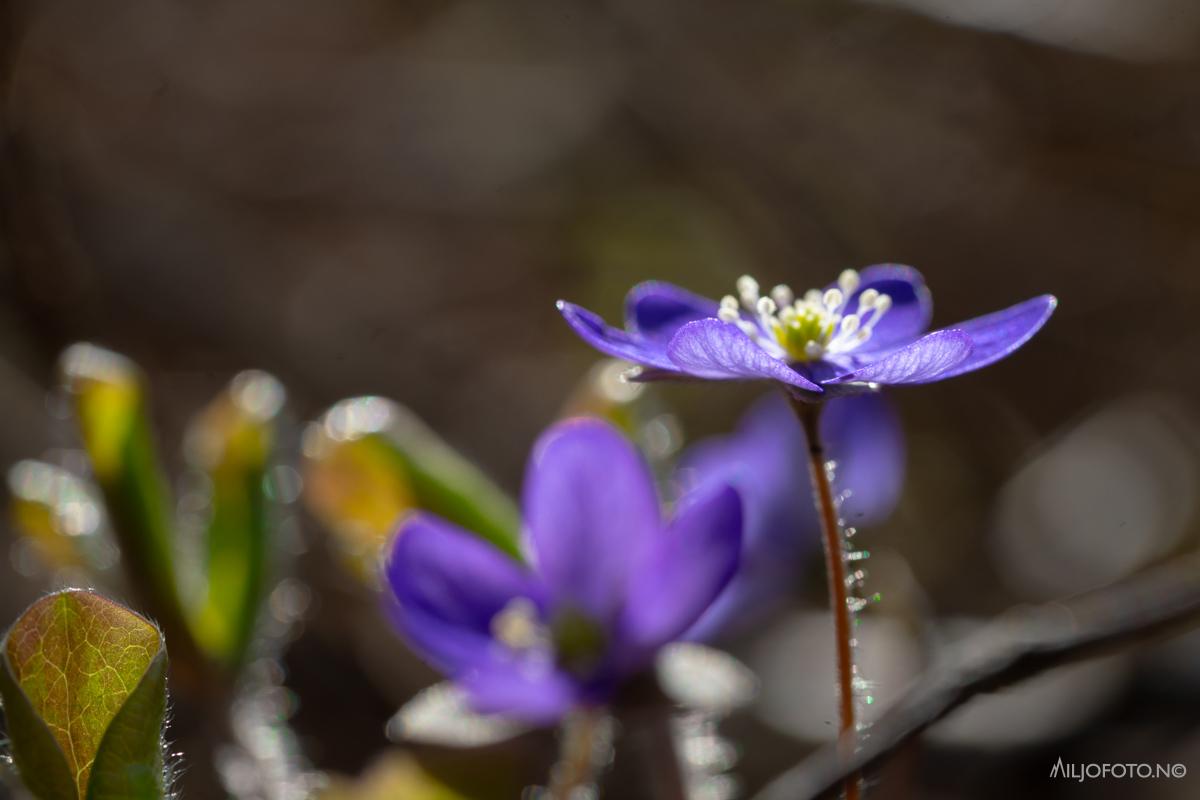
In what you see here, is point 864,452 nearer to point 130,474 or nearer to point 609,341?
point 609,341

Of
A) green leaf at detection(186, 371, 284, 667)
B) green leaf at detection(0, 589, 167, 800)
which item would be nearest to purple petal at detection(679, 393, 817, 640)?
green leaf at detection(186, 371, 284, 667)

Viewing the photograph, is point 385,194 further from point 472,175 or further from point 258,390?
point 258,390

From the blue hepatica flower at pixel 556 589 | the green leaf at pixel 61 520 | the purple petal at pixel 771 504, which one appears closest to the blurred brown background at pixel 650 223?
the purple petal at pixel 771 504

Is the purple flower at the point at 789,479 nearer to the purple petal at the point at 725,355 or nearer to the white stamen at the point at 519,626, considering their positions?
the white stamen at the point at 519,626

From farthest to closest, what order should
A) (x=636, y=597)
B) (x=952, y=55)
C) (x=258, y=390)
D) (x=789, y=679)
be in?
(x=952, y=55) < (x=789, y=679) < (x=258, y=390) < (x=636, y=597)

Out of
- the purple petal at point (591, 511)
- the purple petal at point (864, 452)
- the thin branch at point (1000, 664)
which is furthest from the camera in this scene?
the purple petal at point (864, 452)

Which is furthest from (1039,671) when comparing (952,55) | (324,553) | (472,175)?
(472,175)

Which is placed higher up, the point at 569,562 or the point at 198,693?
the point at 569,562

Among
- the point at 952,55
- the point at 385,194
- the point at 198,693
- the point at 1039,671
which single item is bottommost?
the point at 198,693
